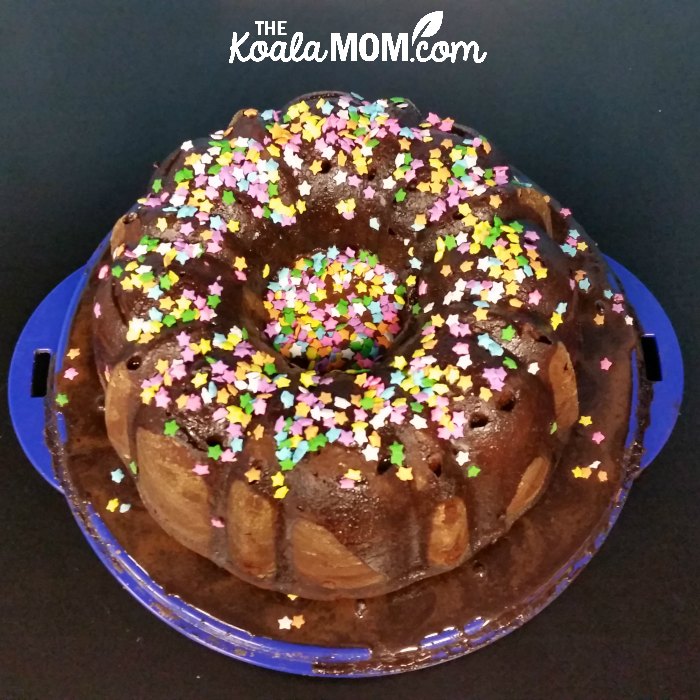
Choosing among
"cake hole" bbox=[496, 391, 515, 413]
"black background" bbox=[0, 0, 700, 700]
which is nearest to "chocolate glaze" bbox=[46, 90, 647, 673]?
"cake hole" bbox=[496, 391, 515, 413]

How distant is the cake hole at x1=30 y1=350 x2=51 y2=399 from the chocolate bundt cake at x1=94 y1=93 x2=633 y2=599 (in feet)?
1.20

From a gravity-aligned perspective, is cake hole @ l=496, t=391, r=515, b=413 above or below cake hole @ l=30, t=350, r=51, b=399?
below

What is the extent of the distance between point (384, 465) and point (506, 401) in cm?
30

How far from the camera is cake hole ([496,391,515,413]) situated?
1619 mm

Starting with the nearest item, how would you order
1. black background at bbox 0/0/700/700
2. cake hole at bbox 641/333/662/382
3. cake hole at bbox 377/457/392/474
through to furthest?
cake hole at bbox 377/457/392/474 → black background at bbox 0/0/700/700 → cake hole at bbox 641/333/662/382

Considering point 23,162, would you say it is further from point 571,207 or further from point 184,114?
point 571,207

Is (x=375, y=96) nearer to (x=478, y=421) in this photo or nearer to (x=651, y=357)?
(x=651, y=357)

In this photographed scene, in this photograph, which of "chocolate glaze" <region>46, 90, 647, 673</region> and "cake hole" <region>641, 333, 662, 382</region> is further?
"cake hole" <region>641, 333, 662, 382</region>

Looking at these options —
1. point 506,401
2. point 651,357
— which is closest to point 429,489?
point 506,401

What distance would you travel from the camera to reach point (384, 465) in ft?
5.12

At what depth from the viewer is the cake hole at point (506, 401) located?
5.31 ft

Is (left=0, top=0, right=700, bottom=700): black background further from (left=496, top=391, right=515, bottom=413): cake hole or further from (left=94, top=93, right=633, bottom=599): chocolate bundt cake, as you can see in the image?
(left=496, top=391, right=515, bottom=413): cake hole

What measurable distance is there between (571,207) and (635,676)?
155 cm

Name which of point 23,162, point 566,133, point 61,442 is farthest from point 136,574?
point 566,133
